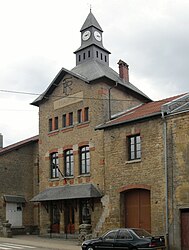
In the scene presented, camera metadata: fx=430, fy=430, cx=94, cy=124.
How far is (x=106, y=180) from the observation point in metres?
26.5

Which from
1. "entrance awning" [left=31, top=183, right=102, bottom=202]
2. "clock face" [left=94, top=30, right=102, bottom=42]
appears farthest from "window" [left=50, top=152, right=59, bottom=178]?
"clock face" [left=94, top=30, right=102, bottom=42]

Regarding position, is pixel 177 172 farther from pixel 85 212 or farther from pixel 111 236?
pixel 85 212

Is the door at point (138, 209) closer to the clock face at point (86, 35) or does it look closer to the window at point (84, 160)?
the window at point (84, 160)

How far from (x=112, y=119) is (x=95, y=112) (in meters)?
1.25

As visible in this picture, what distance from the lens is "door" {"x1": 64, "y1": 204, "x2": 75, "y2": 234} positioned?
29562mm

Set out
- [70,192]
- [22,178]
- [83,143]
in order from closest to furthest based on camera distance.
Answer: [70,192] → [83,143] → [22,178]

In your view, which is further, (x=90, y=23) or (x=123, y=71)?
(x=90, y=23)

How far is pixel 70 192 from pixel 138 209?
5928 mm

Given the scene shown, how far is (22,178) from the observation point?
35.2 meters

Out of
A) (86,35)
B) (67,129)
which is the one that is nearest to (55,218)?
(67,129)

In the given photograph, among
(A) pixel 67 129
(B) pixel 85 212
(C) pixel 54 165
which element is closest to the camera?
(B) pixel 85 212

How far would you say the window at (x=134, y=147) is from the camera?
24.9m

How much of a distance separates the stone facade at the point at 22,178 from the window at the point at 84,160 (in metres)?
7.22

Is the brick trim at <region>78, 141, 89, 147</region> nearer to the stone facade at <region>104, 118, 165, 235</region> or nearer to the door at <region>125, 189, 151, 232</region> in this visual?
the stone facade at <region>104, 118, 165, 235</region>
